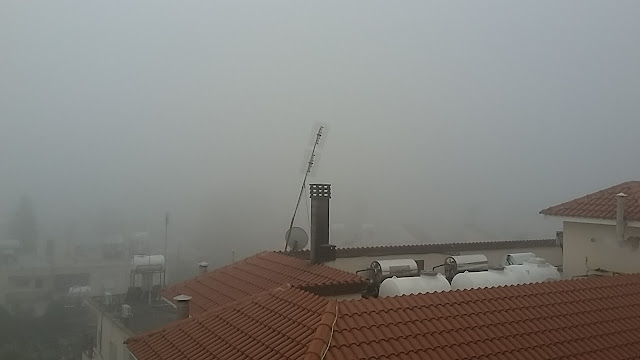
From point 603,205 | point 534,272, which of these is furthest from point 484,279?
point 603,205

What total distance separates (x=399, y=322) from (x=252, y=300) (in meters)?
2.36

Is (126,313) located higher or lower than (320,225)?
lower

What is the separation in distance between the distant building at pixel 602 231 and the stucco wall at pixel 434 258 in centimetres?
310

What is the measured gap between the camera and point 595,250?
1105cm

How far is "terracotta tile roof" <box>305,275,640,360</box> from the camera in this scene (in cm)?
543

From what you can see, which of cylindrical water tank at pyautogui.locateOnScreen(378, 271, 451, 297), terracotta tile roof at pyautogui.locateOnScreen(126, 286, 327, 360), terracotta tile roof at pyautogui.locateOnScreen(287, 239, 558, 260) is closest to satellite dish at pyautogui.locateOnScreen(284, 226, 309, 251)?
terracotta tile roof at pyautogui.locateOnScreen(287, 239, 558, 260)

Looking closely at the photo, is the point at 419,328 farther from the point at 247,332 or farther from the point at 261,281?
the point at 261,281

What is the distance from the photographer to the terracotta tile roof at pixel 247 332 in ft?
18.8

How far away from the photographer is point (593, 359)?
6.08m

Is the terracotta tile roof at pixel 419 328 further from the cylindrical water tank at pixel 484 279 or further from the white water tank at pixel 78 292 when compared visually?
the white water tank at pixel 78 292

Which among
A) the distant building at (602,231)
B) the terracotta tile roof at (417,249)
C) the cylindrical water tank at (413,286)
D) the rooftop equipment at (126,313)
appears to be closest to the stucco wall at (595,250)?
the distant building at (602,231)

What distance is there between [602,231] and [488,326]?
614 cm

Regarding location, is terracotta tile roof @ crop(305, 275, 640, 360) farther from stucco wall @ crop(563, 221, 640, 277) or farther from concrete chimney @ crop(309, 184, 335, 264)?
concrete chimney @ crop(309, 184, 335, 264)

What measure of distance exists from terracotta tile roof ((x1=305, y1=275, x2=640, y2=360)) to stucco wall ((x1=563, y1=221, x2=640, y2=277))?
2.82 meters
